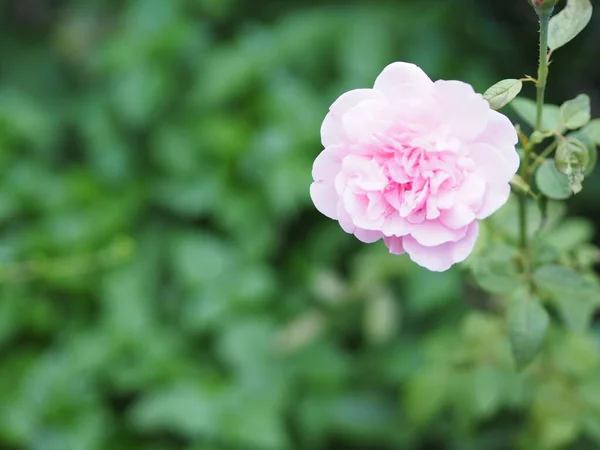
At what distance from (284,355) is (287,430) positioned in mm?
167

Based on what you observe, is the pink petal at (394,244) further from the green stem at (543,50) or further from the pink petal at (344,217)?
the green stem at (543,50)

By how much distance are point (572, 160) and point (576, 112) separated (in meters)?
0.09

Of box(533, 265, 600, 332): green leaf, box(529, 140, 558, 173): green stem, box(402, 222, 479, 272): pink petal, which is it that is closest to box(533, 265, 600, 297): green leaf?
box(533, 265, 600, 332): green leaf

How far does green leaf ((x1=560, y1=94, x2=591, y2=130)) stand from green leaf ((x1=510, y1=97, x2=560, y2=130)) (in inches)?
0.5

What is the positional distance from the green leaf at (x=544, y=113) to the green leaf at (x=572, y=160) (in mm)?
84

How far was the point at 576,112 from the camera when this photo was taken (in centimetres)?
77

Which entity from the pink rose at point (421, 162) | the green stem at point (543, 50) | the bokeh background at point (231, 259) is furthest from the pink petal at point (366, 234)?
the bokeh background at point (231, 259)

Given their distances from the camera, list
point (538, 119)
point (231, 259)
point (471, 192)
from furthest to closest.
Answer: point (231, 259)
point (538, 119)
point (471, 192)

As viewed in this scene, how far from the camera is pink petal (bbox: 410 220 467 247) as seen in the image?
66 cm

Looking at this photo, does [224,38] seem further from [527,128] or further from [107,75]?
[527,128]

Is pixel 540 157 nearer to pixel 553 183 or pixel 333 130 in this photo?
pixel 553 183

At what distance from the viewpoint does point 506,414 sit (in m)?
1.48

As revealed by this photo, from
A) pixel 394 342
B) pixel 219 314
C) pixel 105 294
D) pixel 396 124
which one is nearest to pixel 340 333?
pixel 394 342

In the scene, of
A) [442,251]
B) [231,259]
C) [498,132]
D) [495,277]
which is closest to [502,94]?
[498,132]
